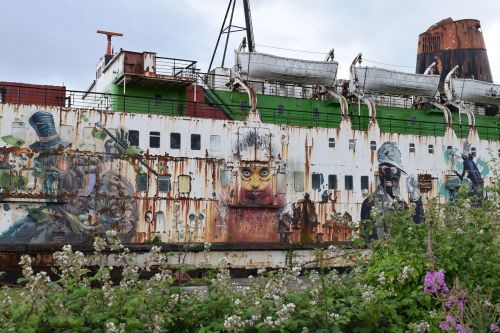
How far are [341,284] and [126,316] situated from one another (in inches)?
88.7

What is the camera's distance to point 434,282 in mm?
5453

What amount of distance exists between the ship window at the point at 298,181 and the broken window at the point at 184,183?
362 cm

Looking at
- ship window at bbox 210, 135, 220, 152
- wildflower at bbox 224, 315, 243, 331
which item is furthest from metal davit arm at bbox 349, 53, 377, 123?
wildflower at bbox 224, 315, 243, 331

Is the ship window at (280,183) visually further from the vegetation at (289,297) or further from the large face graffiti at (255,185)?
the vegetation at (289,297)

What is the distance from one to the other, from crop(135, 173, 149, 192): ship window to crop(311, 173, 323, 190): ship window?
5616 millimetres

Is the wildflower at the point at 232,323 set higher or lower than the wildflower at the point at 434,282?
lower

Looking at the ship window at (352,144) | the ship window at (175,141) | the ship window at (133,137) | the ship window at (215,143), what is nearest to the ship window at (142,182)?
the ship window at (133,137)

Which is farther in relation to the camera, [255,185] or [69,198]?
[255,185]

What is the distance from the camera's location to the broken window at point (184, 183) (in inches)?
715

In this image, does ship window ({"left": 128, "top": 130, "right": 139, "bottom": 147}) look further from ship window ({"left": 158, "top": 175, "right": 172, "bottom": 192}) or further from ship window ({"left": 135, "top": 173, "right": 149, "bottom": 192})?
ship window ({"left": 158, "top": 175, "right": 172, "bottom": 192})

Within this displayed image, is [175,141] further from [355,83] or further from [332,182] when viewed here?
[355,83]

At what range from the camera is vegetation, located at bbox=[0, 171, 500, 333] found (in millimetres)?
4555

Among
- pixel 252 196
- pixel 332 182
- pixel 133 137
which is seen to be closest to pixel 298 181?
pixel 332 182

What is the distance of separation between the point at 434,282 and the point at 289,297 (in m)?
1.35
